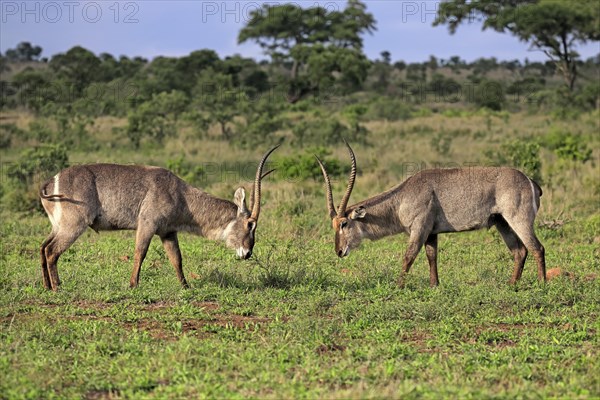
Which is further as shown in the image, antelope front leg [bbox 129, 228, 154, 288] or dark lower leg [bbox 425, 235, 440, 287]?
dark lower leg [bbox 425, 235, 440, 287]

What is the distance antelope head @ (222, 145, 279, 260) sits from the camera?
813 cm

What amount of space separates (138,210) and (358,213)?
7.31 feet

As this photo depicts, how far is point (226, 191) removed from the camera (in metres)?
14.2

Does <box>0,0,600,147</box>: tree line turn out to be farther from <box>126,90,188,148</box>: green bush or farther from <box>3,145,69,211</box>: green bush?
<box>3,145,69,211</box>: green bush

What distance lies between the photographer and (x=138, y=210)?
26.6 ft

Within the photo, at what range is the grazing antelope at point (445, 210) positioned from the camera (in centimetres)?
838

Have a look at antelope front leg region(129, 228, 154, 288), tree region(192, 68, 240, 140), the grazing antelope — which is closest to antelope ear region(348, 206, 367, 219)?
the grazing antelope

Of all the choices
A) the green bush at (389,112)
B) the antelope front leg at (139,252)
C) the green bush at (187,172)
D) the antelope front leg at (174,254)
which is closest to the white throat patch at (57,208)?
the antelope front leg at (139,252)

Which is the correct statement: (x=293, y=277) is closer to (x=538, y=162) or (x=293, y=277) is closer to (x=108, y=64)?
(x=538, y=162)

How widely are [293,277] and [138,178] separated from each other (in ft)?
6.10

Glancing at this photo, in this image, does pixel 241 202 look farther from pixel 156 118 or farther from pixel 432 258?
pixel 156 118

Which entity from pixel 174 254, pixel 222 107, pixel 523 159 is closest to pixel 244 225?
pixel 174 254

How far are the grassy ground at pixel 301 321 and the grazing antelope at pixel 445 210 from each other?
44 centimetres

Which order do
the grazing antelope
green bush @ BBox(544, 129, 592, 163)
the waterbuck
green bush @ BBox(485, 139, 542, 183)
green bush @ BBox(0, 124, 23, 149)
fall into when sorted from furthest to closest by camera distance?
green bush @ BBox(0, 124, 23, 149), green bush @ BBox(544, 129, 592, 163), green bush @ BBox(485, 139, 542, 183), the grazing antelope, the waterbuck
